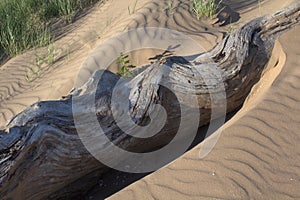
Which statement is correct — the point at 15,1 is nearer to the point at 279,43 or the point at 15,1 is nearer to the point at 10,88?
the point at 10,88

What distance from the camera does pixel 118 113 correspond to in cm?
354

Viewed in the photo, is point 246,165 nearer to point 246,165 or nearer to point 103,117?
point 246,165

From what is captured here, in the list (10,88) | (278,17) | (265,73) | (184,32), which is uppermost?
(278,17)

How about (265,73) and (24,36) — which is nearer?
(265,73)

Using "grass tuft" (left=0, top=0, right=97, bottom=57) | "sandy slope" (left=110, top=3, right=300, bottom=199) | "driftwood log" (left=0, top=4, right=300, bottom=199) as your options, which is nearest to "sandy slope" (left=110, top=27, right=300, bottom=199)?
"sandy slope" (left=110, top=3, right=300, bottom=199)

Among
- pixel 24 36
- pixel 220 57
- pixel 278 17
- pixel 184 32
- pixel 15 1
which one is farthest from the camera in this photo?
pixel 15 1

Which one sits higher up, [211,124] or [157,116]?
[157,116]

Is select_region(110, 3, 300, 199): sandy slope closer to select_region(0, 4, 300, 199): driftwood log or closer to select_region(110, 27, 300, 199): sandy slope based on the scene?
→ select_region(110, 27, 300, 199): sandy slope

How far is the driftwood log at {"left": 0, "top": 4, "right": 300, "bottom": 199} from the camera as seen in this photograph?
3.20 m

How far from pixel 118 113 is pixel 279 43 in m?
1.75

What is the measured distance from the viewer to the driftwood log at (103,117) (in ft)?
10.5

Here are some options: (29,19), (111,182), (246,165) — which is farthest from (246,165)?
(29,19)

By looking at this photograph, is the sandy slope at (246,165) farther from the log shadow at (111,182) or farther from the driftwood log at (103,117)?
the log shadow at (111,182)

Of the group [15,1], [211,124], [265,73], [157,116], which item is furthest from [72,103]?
[15,1]
